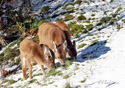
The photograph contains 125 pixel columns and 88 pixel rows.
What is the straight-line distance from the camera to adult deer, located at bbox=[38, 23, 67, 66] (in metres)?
7.71

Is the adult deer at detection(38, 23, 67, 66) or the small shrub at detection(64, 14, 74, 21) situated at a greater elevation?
the small shrub at detection(64, 14, 74, 21)

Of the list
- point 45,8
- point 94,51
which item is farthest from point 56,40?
point 45,8

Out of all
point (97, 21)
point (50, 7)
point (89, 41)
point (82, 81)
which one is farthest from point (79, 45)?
point (50, 7)

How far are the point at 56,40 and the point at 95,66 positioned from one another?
289 cm

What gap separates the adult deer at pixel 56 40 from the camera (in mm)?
7711

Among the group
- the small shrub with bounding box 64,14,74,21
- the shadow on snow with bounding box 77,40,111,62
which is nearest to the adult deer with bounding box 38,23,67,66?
the shadow on snow with bounding box 77,40,111,62

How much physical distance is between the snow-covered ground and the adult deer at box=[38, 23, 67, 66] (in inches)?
28.2

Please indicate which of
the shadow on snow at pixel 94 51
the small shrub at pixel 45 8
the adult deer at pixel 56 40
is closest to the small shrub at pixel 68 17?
the small shrub at pixel 45 8

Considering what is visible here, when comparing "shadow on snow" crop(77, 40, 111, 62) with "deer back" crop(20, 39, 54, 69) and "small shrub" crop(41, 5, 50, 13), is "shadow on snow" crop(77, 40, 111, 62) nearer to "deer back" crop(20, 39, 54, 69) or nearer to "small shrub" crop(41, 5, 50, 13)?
"deer back" crop(20, 39, 54, 69)

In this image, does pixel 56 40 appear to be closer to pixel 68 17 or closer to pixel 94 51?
pixel 94 51

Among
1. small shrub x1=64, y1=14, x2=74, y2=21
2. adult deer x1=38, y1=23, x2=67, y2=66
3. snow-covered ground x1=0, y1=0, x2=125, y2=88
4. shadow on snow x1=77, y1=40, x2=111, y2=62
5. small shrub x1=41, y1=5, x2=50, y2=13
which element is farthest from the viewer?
small shrub x1=41, y1=5, x2=50, y2=13

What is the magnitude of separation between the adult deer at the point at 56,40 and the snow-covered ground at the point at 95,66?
715 millimetres

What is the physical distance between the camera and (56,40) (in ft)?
27.5

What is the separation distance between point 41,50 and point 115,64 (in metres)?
3.70
